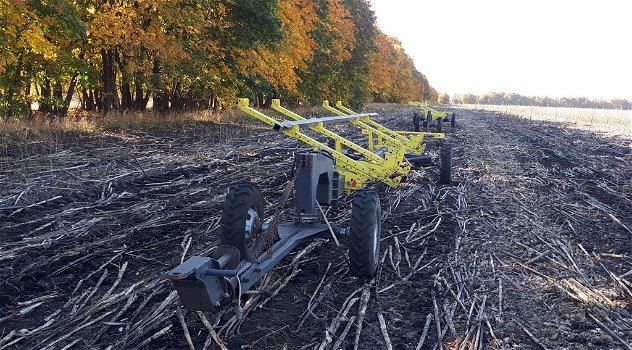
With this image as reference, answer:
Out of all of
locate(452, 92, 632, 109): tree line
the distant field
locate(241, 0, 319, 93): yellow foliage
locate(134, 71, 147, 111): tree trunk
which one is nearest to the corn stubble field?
locate(134, 71, 147, 111): tree trunk

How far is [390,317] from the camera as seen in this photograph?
4.77 m

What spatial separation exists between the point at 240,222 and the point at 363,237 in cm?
128

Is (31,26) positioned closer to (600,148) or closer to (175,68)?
(175,68)

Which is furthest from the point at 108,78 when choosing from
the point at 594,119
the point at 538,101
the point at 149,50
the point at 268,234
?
the point at 538,101

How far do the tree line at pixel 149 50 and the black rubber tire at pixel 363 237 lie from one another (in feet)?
37.1

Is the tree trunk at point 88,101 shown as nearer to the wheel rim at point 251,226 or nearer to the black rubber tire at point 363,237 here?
the wheel rim at point 251,226

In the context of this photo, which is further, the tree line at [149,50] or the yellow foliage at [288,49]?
the yellow foliage at [288,49]

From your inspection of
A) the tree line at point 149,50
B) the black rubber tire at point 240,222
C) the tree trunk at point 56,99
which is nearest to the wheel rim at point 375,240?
the black rubber tire at point 240,222

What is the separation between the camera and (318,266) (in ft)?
19.6

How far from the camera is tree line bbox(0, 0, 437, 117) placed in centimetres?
1425

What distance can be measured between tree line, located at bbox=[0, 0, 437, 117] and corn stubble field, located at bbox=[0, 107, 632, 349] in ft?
15.2

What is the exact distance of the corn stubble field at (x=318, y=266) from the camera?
4363 mm

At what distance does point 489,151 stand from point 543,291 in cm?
1256

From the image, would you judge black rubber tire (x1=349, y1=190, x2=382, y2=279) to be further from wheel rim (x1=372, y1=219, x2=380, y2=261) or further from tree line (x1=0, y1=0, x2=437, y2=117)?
tree line (x1=0, y1=0, x2=437, y2=117)
